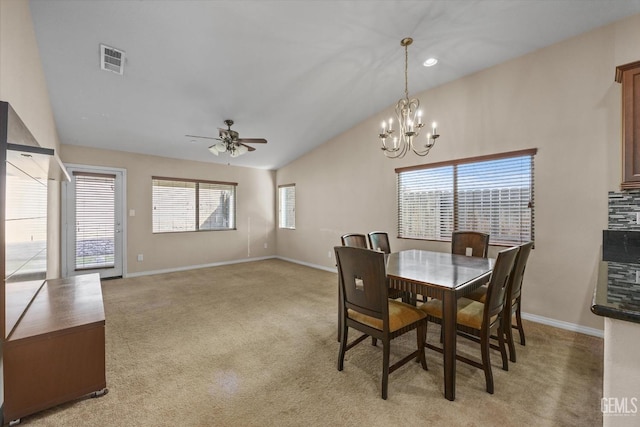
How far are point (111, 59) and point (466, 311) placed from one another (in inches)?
162

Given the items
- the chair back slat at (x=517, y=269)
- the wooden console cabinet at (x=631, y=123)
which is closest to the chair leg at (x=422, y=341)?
the chair back slat at (x=517, y=269)

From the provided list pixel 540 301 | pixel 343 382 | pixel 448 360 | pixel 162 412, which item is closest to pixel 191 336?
pixel 162 412

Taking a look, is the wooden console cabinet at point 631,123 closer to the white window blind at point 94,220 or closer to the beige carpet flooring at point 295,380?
the beige carpet flooring at point 295,380

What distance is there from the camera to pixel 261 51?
2.87 m

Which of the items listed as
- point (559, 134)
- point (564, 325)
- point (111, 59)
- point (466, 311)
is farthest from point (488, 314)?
point (111, 59)

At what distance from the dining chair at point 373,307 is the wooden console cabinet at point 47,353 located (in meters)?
1.76

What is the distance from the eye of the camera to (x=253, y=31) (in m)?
2.58

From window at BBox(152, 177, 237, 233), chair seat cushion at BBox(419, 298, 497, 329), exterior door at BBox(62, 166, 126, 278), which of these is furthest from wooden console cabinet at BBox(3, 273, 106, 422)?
window at BBox(152, 177, 237, 233)

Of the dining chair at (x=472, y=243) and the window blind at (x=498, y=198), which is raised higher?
the window blind at (x=498, y=198)

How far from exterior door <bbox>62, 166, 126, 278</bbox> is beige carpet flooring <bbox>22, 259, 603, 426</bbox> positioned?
7.24 ft

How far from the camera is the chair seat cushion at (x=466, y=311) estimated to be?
197 cm

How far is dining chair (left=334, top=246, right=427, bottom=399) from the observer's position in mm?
1852

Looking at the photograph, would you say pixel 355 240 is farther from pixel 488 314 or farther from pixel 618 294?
pixel 618 294

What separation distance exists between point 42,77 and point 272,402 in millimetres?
3996
